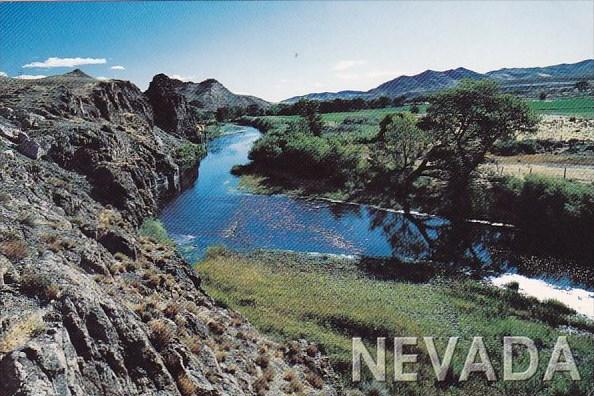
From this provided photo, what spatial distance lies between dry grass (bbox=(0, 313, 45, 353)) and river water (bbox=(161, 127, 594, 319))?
10998 millimetres

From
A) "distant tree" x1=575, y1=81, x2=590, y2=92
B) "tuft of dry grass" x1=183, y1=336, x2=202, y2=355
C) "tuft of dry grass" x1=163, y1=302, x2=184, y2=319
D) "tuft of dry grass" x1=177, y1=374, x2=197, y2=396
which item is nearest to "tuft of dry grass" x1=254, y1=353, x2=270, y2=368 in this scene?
"tuft of dry grass" x1=183, y1=336, x2=202, y2=355

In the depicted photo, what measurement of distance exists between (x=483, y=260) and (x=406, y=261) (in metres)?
2.99

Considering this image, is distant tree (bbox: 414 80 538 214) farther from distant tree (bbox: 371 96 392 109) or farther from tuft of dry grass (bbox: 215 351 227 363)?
tuft of dry grass (bbox: 215 351 227 363)

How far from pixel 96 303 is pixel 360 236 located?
15.0 m

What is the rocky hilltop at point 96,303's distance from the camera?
15.5 ft

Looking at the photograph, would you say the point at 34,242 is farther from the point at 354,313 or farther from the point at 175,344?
the point at 354,313

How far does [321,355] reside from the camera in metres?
9.60

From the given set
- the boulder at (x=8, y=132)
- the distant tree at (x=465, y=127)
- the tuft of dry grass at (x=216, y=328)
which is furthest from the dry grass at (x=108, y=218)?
the distant tree at (x=465, y=127)

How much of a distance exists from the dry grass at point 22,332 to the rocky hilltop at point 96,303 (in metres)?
0.01

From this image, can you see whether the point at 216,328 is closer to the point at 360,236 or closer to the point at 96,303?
the point at 96,303

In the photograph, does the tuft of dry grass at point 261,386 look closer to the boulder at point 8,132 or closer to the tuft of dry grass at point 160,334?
the tuft of dry grass at point 160,334

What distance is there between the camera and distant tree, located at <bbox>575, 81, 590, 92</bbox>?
17.7 m

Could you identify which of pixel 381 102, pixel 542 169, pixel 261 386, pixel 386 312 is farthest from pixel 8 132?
pixel 381 102

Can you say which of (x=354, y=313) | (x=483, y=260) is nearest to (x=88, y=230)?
(x=354, y=313)
